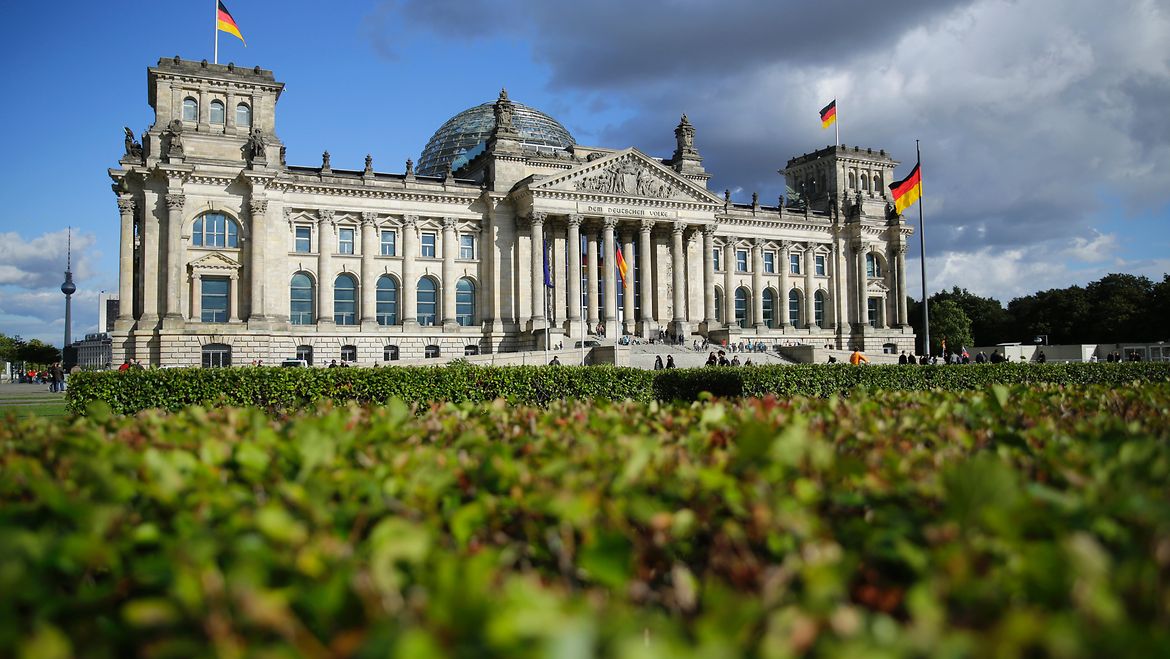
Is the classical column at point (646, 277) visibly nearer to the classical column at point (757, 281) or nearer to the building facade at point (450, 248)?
the building facade at point (450, 248)

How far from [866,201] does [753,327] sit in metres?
20.5

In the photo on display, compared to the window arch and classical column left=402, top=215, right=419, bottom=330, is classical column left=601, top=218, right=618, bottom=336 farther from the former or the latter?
the window arch

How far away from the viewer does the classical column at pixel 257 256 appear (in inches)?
2165

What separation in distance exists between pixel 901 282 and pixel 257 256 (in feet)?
207

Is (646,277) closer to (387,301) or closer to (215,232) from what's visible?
(387,301)

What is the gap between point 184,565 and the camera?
9.21 feet

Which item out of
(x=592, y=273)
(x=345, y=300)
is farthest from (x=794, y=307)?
(x=345, y=300)

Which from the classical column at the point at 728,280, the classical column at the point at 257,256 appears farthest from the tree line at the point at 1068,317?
the classical column at the point at 257,256

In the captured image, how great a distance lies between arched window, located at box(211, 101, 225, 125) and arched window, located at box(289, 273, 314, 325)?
12549mm

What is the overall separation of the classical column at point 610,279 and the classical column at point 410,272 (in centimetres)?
1562

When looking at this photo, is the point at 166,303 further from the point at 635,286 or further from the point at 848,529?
the point at 848,529

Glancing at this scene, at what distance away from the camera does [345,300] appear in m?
60.2

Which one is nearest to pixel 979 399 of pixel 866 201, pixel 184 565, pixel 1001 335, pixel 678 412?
pixel 678 412

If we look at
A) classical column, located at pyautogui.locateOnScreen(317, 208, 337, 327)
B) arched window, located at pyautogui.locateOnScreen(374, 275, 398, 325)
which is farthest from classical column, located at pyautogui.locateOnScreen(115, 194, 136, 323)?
arched window, located at pyautogui.locateOnScreen(374, 275, 398, 325)
